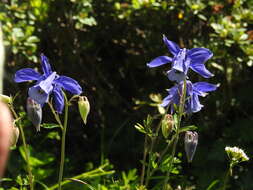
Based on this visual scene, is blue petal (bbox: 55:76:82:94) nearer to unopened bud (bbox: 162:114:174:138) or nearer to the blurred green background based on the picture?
unopened bud (bbox: 162:114:174:138)

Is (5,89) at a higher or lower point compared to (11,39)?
lower

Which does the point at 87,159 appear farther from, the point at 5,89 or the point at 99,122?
the point at 5,89

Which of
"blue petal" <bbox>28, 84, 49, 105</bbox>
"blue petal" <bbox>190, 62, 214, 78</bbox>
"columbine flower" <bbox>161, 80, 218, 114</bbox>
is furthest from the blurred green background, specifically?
"blue petal" <bbox>28, 84, 49, 105</bbox>

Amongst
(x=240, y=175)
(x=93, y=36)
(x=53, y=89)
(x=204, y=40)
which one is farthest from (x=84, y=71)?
(x=53, y=89)

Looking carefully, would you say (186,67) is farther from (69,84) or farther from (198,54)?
(69,84)

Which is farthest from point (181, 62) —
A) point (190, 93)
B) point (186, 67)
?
point (190, 93)

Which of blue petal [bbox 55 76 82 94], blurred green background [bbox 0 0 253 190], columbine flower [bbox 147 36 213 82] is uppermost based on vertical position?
columbine flower [bbox 147 36 213 82]

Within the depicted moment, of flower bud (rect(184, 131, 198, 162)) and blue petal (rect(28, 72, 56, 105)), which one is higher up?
blue petal (rect(28, 72, 56, 105))
